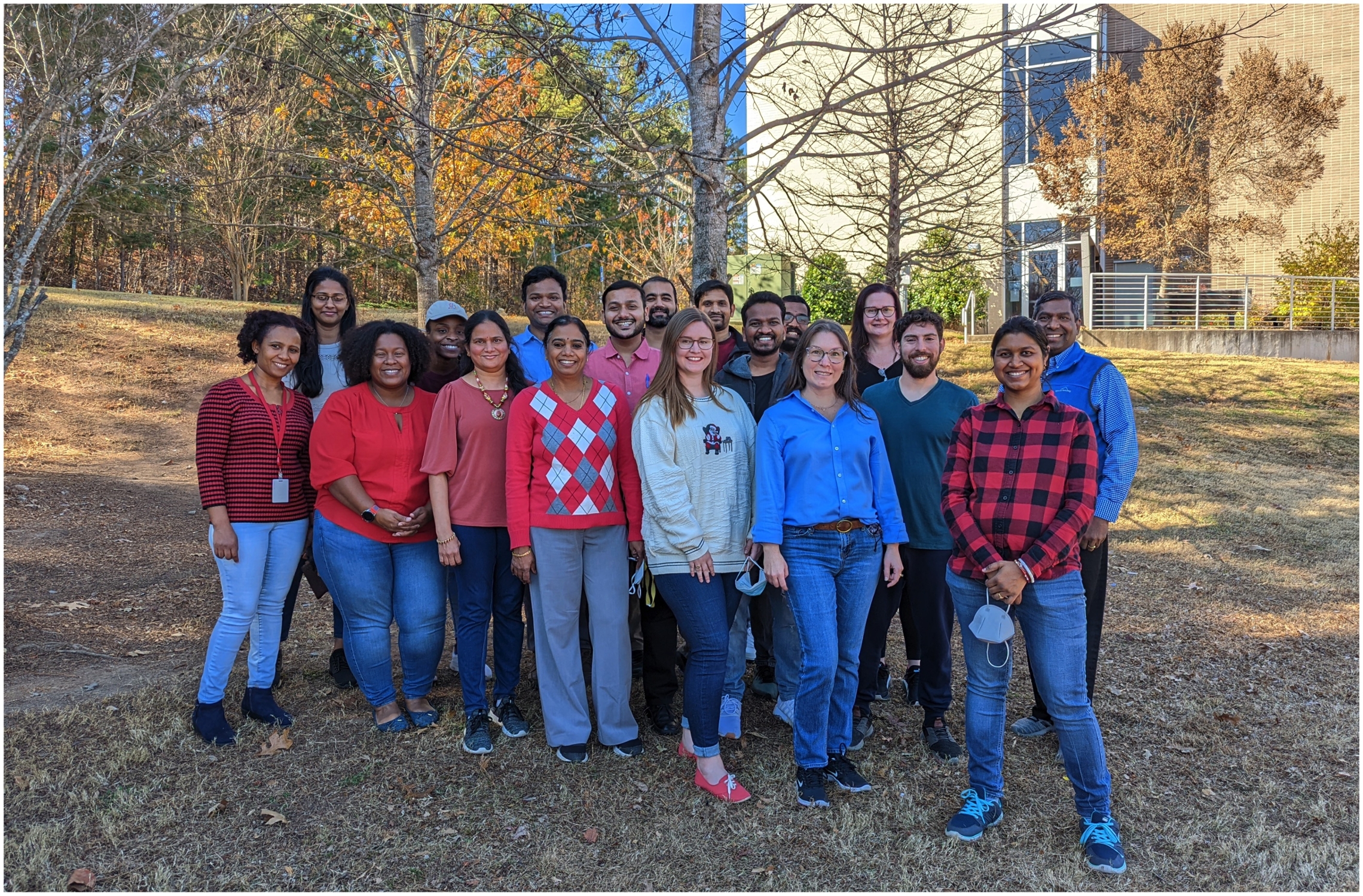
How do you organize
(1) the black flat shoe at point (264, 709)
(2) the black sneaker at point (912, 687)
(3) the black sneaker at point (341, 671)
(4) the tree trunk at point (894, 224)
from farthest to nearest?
(4) the tree trunk at point (894, 224) → (3) the black sneaker at point (341, 671) → (2) the black sneaker at point (912, 687) → (1) the black flat shoe at point (264, 709)

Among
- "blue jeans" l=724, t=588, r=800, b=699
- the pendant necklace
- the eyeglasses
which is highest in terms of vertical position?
the eyeglasses

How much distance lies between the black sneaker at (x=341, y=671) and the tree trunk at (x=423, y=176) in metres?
4.31

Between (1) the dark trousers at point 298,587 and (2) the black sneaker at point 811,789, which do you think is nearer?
(2) the black sneaker at point 811,789

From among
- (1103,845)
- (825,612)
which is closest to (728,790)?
(825,612)

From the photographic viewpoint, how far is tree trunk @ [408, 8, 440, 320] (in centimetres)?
822

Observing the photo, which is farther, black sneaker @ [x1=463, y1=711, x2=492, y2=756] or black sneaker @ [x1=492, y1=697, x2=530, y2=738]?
black sneaker @ [x1=492, y1=697, x2=530, y2=738]

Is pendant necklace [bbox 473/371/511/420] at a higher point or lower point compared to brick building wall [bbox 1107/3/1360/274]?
lower

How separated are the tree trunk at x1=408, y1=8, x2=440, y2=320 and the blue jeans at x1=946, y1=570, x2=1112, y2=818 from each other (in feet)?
21.2

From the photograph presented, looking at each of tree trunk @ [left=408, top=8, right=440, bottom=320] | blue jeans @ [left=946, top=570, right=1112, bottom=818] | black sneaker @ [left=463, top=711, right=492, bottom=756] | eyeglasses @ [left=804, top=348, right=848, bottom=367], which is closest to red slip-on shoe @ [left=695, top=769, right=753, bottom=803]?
blue jeans @ [left=946, top=570, right=1112, bottom=818]

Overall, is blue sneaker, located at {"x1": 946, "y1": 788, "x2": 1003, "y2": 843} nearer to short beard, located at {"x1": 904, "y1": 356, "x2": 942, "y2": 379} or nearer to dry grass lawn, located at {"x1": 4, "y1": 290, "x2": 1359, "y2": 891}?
dry grass lawn, located at {"x1": 4, "y1": 290, "x2": 1359, "y2": 891}

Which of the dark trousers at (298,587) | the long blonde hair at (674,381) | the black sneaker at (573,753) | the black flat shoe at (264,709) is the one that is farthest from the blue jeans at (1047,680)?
the black flat shoe at (264,709)

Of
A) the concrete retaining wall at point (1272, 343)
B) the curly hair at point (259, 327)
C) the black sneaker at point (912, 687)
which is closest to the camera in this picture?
the curly hair at point (259, 327)

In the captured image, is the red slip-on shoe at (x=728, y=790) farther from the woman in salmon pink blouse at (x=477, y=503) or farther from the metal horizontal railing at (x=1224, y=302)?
the metal horizontal railing at (x=1224, y=302)

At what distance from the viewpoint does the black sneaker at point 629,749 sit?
4465 millimetres
